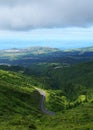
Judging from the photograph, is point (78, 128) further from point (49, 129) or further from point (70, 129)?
point (49, 129)

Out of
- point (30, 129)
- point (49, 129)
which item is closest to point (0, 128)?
point (30, 129)

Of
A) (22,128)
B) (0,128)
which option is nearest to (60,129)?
(22,128)

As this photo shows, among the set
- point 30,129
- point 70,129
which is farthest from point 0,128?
point 70,129

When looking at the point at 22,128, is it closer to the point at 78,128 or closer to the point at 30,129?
the point at 30,129

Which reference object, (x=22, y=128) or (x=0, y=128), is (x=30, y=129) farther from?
(x=0, y=128)

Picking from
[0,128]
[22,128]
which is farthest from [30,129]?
[0,128]
